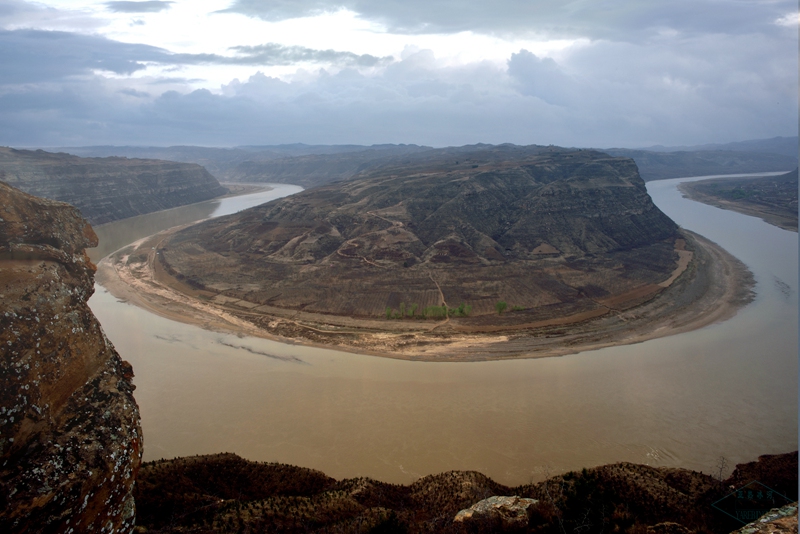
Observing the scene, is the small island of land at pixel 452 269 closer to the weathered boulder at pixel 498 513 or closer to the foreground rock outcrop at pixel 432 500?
the foreground rock outcrop at pixel 432 500

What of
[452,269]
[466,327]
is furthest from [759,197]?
[466,327]

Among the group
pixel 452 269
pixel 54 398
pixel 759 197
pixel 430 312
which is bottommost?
pixel 430 312

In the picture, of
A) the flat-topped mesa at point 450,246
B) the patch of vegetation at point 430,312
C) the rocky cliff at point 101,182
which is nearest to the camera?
the patch of vegetation at point 430,312

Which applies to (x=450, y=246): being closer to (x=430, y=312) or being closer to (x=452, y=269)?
(x=452, y=269)

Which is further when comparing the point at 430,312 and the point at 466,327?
the point at 430,312

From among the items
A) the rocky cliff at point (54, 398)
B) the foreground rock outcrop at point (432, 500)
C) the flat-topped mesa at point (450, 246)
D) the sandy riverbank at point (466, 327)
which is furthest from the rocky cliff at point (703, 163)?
the rocky cliff at point (54, 398)

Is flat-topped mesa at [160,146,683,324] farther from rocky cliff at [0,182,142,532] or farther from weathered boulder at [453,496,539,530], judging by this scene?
rocky cliff at [0,182,142,532]
